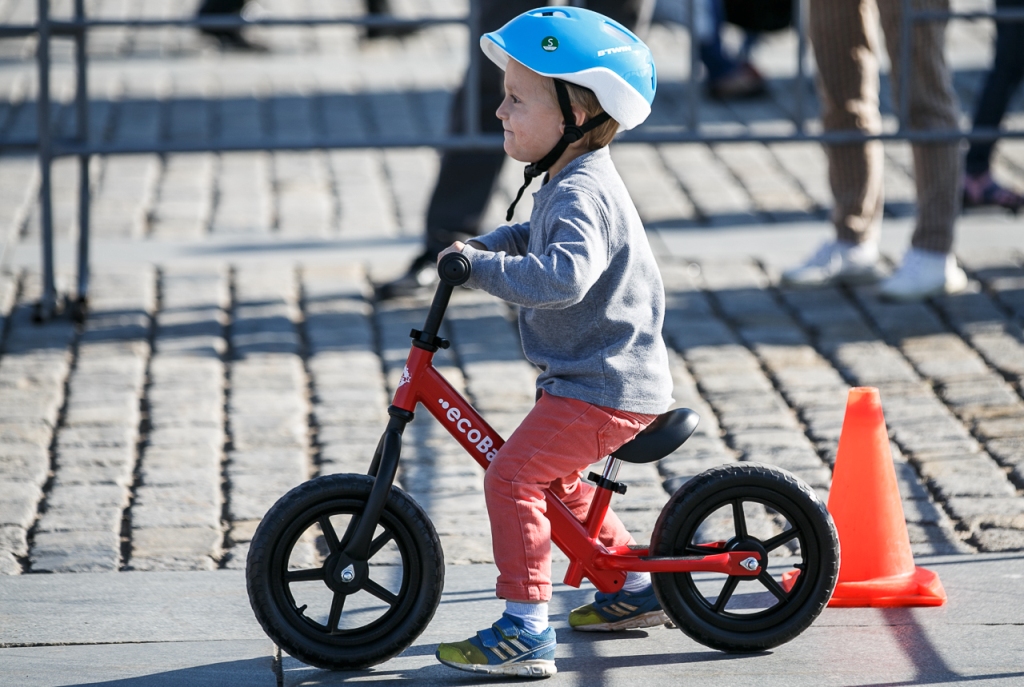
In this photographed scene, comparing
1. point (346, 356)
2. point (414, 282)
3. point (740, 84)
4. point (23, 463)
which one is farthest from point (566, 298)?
point (740, 84)

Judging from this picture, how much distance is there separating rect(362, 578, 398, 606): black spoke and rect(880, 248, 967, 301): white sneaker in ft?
10.6

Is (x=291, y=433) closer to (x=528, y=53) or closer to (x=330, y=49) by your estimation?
(x=528, y=53)

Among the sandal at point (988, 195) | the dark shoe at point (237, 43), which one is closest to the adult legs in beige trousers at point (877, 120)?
the sandal at point (988, 195)

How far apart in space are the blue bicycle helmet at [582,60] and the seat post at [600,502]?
65 centimetres

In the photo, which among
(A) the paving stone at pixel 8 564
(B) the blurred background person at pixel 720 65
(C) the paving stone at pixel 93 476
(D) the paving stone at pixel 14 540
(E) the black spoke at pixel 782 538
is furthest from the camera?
(B) the blurred background person at pixel 720 65

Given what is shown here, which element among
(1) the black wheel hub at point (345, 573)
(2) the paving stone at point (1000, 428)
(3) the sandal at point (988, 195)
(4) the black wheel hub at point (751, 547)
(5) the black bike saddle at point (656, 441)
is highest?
(5) the black bike saddle at point (656, 441)

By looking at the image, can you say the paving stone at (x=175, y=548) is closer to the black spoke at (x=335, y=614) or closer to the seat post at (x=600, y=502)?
the black spoke at (x=335, y=614)

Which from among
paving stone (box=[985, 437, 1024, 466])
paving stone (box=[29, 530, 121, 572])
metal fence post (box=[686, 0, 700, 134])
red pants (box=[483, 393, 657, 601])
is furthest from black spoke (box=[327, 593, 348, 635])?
metal fence post (box=[686, 0, 700, 134])

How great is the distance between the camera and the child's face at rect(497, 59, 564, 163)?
10.1 feet

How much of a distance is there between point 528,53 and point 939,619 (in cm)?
165

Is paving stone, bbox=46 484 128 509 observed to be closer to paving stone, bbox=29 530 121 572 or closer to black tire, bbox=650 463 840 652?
paving stone, bbox=29 530 121 572

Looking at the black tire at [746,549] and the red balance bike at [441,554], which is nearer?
the red balance bike at [441,554]

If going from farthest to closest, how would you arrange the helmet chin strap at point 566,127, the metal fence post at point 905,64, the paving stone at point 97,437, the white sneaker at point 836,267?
the white sneaker at point 836,267 < the metal fence post at point 905,64 < the paving stone at point 97,437 < the helmet chin strap at point 566,127

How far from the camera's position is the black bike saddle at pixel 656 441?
3203 millimetres
